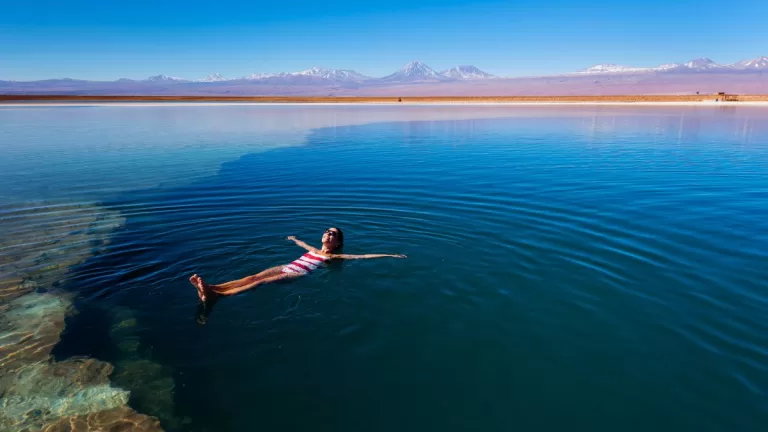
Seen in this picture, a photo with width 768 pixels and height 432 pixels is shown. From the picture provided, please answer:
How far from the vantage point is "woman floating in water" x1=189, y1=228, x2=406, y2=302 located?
849 cm

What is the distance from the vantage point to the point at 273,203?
53.2 ft

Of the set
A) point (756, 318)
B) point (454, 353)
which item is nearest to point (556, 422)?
point (454, 353)

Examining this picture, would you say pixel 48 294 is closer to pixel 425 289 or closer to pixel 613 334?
pixel 425 289

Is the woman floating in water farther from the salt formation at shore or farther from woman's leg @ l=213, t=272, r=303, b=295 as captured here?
the salt formation at shore

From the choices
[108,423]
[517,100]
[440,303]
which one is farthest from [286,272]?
[517,100]

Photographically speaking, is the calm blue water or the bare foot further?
the bare foot

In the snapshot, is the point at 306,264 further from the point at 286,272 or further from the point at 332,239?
the point at 332,239

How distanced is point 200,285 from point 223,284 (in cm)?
87

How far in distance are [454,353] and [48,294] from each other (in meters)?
8.04

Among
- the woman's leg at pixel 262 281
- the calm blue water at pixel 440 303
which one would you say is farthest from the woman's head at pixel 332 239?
the woman's leg at pixel 262 281

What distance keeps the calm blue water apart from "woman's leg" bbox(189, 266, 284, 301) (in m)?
0.28

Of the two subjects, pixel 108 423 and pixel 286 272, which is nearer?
pixel 108 423

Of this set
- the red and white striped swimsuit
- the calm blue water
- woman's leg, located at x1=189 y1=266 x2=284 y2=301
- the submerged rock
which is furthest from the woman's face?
the submerged rock

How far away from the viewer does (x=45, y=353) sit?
735 centimetres
